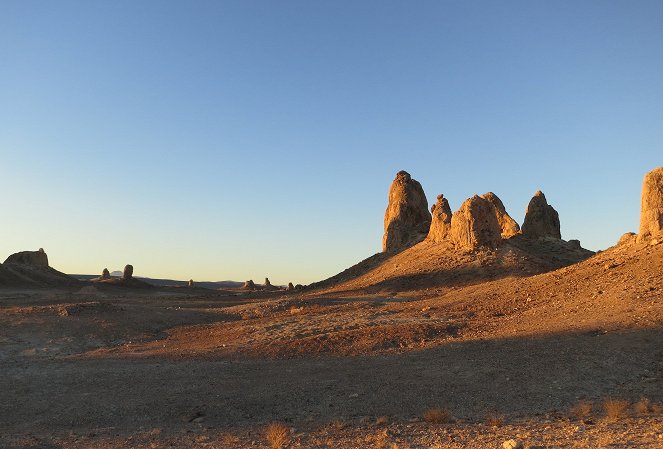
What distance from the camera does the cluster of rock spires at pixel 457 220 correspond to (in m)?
43.3

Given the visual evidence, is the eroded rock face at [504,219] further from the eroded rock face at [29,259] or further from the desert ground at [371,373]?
the eroded rock face at [29,259]

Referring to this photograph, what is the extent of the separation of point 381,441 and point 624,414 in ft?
15.2

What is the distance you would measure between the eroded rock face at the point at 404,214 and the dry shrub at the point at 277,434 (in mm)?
50256

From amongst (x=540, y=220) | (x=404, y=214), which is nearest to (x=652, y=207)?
(x=540, y=220)

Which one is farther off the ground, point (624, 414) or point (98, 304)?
point (98, 304)

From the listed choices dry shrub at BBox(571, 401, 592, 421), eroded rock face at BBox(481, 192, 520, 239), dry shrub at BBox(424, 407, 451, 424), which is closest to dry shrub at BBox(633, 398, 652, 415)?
dry shrub at BBox(571, 401, 592, 421)

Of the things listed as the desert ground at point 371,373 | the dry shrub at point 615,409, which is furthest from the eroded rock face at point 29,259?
the dry shrub at point 615,409

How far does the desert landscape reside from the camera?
923 cm

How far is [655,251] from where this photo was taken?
21.2 m

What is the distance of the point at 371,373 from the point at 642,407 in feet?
19.9

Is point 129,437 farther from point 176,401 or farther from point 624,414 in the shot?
point 624,414

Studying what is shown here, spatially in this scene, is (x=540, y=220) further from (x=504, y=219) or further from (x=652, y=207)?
(x=652, y=207)

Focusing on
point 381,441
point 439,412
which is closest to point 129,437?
point 381,441

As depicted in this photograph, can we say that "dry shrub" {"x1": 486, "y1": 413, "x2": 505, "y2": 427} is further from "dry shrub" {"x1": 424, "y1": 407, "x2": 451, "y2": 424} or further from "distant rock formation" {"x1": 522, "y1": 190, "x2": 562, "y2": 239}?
"distant rock formation" {"x1": 522, "y1": 190, "x2": 562, "y2": 239}
